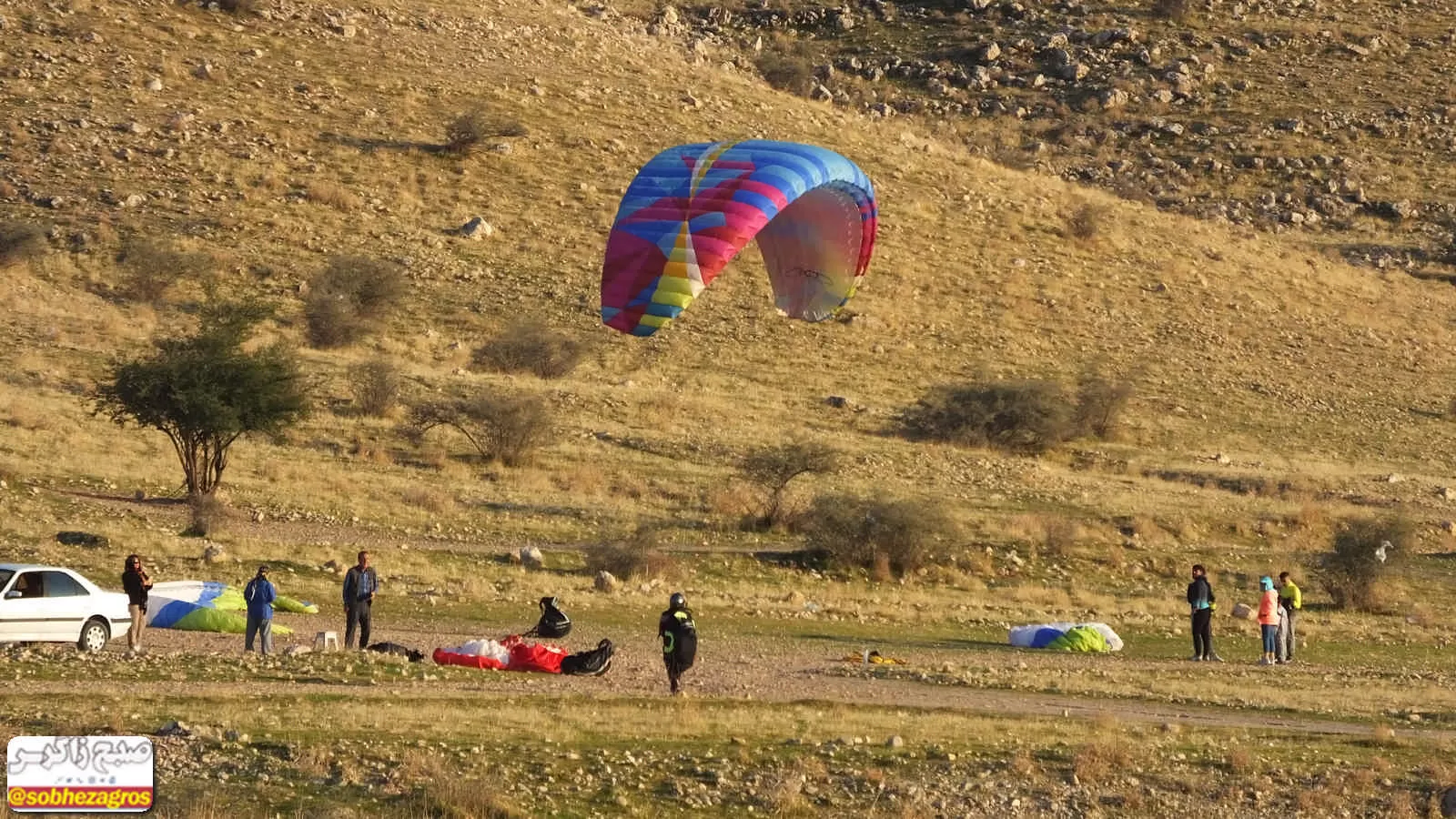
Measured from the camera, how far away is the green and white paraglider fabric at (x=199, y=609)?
2391cm

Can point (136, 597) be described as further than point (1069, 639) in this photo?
No

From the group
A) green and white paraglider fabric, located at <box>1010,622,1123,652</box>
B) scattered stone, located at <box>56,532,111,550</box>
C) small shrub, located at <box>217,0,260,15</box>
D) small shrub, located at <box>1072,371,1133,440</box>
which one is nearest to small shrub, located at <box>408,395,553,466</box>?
scattered stone, located at <box>56,532,111,550</box>

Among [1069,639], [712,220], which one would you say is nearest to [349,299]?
[1069,639]

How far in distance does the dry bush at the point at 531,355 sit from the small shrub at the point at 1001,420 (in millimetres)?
8246

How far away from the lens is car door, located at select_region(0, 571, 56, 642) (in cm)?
2061

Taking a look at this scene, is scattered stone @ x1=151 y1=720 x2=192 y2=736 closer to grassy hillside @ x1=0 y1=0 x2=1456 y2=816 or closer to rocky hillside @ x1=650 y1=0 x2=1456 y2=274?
grassy hillside @ x1=0 y1=0 x2=1456 y2=816

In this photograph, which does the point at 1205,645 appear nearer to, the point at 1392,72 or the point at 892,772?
the point at 892,772

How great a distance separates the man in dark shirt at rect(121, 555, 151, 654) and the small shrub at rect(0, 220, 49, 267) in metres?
28.0

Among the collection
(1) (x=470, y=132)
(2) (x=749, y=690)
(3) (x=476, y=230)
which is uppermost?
(1) (x=470, y=132)

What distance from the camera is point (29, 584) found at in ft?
68.6

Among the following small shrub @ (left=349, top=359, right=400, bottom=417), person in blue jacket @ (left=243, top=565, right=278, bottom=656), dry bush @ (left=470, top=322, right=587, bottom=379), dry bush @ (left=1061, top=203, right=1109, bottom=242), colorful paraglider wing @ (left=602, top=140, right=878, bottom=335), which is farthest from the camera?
dry bush @ (left=1061, top=203, right=1109, bottom=242)

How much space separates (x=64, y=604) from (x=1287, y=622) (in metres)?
16.0

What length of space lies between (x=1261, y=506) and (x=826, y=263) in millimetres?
17331

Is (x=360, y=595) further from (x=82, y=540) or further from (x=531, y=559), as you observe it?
(x=531, y=559)
